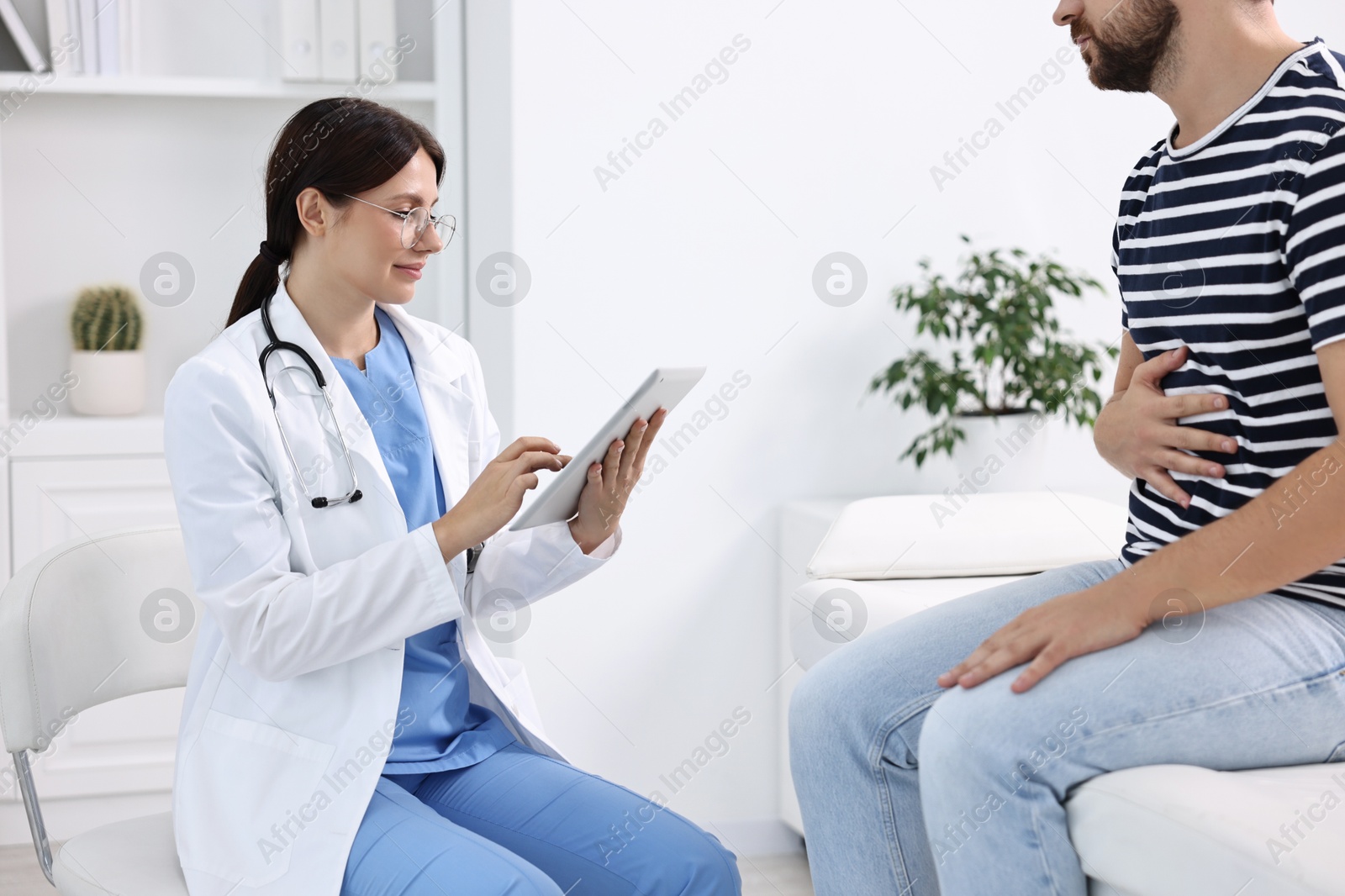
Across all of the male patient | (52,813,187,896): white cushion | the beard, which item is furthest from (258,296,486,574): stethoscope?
the beard

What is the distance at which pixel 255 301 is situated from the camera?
141 centimetres

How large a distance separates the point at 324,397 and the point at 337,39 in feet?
4.60

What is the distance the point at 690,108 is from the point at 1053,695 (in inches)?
59.3

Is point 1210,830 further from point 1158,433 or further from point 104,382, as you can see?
point 104,382

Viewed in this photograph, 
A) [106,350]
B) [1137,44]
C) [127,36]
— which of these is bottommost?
[1137,44]

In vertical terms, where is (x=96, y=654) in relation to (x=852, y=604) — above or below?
above

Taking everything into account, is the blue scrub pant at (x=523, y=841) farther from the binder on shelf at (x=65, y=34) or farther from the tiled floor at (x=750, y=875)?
the binder on shelf at (x=65, y=34)

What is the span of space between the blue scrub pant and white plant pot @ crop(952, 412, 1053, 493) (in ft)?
4.12

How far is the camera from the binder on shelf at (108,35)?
94.7 inches

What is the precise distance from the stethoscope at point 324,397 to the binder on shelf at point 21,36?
141cm

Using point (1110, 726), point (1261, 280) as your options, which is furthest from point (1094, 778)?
point (1261, 280)

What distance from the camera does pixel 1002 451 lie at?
2354mm

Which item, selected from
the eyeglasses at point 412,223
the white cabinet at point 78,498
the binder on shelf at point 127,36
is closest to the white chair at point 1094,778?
the eyeglasses at point 412,223

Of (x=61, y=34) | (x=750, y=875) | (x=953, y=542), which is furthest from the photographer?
(x=61, y=34)
